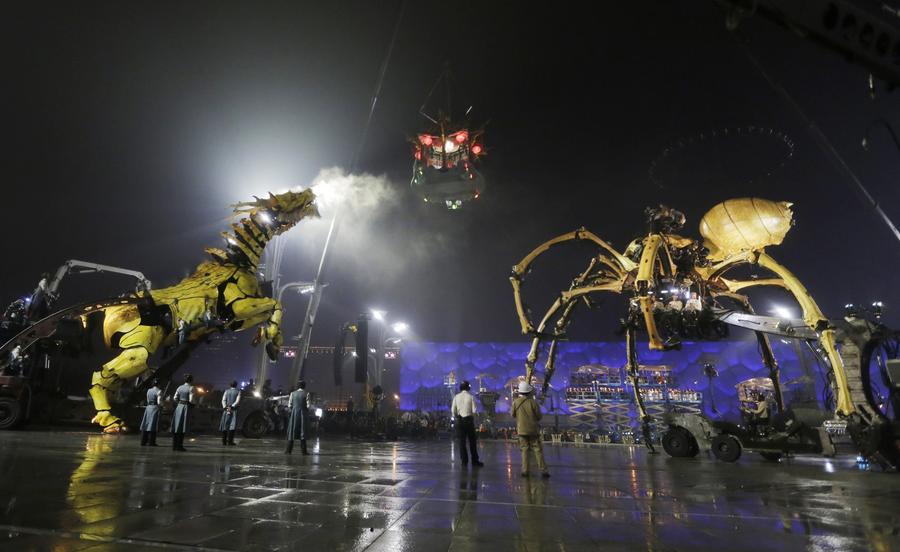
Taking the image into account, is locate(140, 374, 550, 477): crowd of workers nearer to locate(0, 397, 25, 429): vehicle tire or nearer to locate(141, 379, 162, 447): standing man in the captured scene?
locate(141, 379, 162, 447): standing man

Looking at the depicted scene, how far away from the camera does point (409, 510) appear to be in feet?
13.4

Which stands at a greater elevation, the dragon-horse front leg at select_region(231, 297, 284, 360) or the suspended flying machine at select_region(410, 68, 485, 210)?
the suspended flying machine at select_region(410, 68, 485, 210)

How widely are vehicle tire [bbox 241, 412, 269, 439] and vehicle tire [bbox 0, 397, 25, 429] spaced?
6.92 metres

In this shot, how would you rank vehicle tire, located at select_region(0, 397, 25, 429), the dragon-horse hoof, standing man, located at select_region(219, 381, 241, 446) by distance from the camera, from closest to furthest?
standing man, located at select_region(219, 381, 241, 446), the dragon-horse hoof, vehicle tire, located at select_region(0, 397, 25, 429)

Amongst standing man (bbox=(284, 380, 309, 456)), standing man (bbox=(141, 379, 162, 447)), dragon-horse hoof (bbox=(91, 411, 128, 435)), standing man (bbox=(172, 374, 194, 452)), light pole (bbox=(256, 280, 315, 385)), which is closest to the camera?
standing man (bbox=(172, 374, 194, 452))

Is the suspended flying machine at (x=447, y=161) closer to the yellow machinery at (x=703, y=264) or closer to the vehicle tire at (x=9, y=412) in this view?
the yellow machinery at (x=703, y=264)

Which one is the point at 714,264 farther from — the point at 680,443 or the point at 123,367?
the point at 123,367

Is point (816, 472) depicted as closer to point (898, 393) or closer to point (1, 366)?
point (898, 393)

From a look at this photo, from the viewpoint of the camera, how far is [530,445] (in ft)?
24.4

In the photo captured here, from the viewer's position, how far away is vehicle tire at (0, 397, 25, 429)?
1423 cm

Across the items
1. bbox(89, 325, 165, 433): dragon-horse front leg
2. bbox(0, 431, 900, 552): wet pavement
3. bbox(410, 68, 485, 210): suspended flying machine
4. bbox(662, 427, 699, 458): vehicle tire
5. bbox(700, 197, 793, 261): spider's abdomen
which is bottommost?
bbox(662, 427, 699, 458): vehicle tire

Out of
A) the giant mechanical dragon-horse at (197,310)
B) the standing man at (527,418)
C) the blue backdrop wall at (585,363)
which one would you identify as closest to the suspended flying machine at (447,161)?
the giant mechanical dragon-horse at (197,310)

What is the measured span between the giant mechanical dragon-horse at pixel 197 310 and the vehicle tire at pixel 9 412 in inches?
75.9

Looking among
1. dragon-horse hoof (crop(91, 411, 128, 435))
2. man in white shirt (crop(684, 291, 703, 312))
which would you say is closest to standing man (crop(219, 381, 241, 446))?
dragon-horse hoof (crop(91, 411, 128, 435))
